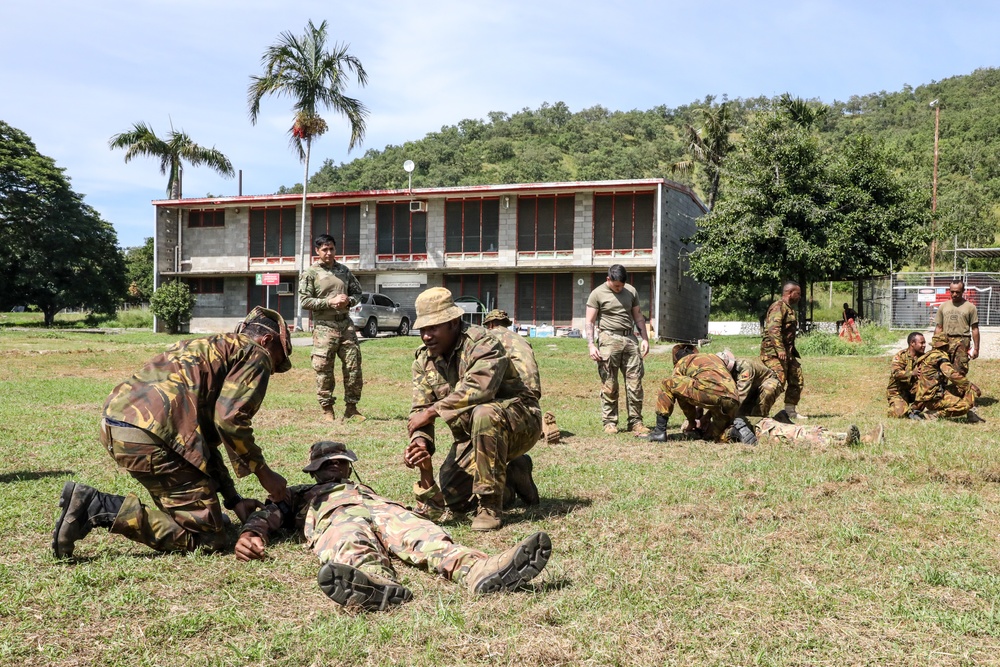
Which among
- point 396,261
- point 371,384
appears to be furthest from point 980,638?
point 396,261

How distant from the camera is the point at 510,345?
790 cm

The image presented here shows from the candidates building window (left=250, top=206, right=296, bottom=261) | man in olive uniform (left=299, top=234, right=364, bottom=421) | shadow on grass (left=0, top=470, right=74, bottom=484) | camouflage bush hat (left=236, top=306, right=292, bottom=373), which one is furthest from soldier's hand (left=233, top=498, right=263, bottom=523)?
building window (left=250, top=206, right=296, bottom=261)

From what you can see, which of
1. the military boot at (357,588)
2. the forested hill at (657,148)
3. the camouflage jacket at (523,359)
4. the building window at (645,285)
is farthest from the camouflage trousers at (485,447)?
the forested hill at (657,148)

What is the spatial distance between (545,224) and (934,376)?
22571 mm

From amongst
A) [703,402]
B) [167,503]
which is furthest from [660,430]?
[167,503]

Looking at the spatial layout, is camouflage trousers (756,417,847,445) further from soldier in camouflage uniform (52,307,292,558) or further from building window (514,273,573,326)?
building window (514,273,573,326)

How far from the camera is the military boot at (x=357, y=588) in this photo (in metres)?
3.55

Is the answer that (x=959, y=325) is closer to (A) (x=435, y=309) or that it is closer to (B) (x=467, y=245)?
(A) (x=435, y=309)

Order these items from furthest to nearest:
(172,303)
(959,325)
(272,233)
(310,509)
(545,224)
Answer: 1. (272,233)
2. (172,303)
3. (545,224)
4. (959,325)
5. (310,509)

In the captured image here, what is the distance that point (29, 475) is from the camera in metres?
6.73

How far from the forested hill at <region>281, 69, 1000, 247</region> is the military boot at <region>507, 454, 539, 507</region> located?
1597 inches

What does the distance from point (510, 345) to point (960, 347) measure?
8.36 metres

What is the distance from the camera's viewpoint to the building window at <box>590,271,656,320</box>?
31734mm

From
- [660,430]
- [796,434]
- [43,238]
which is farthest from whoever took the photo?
[43,238]
